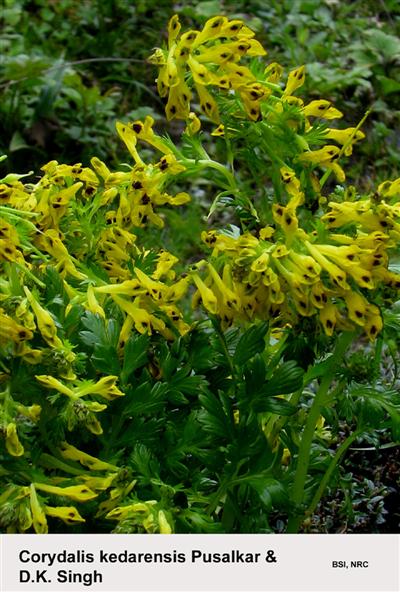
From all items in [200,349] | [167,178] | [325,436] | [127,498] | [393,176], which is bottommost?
[393,176]

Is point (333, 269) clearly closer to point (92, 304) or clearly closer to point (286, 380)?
point (286, 380)

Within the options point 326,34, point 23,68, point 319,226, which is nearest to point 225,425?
point 319,226

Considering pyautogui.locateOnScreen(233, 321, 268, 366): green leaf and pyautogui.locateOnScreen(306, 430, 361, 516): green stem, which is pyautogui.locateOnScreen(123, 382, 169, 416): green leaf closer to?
pyautogui.locateOnScreen(233, 321, 268, 366): green leaf

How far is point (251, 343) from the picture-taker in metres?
1.76

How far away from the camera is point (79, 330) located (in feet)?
6.17

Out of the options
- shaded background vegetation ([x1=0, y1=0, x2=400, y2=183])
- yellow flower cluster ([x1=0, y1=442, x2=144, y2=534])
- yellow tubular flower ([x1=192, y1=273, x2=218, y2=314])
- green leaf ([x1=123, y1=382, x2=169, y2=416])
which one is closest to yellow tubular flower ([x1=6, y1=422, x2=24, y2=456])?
yellow flower cluster ([x1=0, y1=442, x2=144, y2=534])

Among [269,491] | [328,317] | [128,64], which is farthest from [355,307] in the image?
[128,64]

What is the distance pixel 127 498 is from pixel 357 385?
480mm

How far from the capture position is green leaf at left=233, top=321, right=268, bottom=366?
5.77 feet

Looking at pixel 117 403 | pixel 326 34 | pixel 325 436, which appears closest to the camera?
pixel 117 403

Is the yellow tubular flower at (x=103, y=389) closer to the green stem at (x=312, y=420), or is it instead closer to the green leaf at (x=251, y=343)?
the green leaf at (x=251, y=343)

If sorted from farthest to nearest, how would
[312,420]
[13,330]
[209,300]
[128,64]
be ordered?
[128,64] < [312,420] < [209,300] < [13,330]

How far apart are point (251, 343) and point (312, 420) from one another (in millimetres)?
192

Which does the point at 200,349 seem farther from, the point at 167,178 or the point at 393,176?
the point at 393,176
